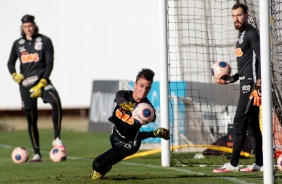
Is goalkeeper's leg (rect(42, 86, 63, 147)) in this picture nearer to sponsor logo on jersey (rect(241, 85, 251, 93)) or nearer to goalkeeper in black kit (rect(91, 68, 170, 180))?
sponsor logo on jersey (rect(241, 85, 251, 93))

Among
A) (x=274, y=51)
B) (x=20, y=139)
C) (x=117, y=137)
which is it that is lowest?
(x=20, y=139)

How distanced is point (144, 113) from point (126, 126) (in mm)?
802

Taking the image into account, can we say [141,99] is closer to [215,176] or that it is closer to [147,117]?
[147,117]

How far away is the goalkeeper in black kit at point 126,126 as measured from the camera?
1075 centimetres

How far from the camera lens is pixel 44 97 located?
15.2 metres

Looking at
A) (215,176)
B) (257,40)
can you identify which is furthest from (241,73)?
(215,176)

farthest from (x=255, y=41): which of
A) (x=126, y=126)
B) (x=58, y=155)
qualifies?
(x=58, y=155)

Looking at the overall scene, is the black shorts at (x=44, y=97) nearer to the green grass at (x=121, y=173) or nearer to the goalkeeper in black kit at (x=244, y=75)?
the green grass at (x=121, y=173)

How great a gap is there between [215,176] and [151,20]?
1545cm

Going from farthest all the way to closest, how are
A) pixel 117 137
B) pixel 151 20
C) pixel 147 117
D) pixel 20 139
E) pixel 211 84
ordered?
1. pixel 151 20
2. pixel 20 139
3. pixel 211 84
4. pixel 117 137
5. pixel 147 117

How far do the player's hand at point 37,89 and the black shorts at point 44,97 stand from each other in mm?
90

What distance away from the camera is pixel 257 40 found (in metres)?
12.1

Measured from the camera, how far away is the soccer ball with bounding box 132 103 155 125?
10.4m

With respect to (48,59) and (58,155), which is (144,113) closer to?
(58,155)
